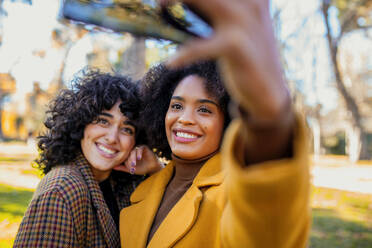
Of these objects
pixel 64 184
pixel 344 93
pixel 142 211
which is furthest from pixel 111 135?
pixel 344 93

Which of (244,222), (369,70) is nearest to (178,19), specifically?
(244,222)

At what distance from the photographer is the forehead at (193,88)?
88.7 inches

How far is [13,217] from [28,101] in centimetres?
4138

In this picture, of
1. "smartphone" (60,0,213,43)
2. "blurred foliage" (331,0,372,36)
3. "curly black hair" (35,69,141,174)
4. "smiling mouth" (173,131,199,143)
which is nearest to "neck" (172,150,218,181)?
"smiling mouth" (173,131,199,143)

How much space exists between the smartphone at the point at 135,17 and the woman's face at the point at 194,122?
1.28ft

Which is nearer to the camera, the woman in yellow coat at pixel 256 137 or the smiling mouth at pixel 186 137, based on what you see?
the woman in yellow coat at pixel 256 137

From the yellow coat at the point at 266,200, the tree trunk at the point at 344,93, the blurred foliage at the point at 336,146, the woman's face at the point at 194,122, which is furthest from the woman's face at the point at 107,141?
the blurred foliage at the point at 336,146

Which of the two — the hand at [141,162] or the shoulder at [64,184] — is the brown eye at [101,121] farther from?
the shoulder at [64,184]

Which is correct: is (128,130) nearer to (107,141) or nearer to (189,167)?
(107,141)

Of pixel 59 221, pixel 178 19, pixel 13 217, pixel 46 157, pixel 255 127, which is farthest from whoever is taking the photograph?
pixel 13 217

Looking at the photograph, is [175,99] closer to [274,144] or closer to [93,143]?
[93,143]

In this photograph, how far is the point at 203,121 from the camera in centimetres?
219

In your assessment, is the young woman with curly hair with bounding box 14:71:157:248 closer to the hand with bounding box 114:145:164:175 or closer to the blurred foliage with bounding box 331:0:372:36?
the hand with bounding box 114:145:164:175

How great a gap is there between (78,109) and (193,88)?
3.45ft
